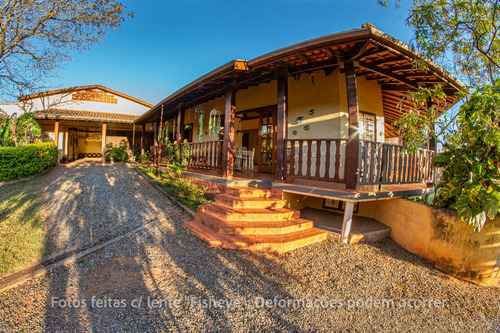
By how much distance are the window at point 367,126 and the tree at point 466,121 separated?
221 centimetres

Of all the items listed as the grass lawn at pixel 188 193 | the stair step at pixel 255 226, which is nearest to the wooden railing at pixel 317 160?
the stair step at pixel 255 226

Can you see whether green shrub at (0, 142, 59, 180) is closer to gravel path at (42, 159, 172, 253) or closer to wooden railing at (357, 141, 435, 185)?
gravel path at (42, 159, 172, 253)

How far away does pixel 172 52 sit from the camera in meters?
13.1

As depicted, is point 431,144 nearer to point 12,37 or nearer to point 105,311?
point 105,311

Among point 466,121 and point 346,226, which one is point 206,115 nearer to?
point 346,226

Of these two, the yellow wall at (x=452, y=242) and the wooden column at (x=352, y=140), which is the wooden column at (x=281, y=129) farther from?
the yellow wall at (x=452, y=242)

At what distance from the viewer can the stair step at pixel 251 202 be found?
501 cm

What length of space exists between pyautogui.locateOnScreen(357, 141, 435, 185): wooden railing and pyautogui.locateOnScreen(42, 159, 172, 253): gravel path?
4.60m

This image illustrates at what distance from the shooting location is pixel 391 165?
16.3ft

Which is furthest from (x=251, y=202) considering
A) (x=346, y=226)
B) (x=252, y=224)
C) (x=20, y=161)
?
(x=20, y=161)

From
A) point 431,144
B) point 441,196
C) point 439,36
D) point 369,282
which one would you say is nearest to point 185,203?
point 369,282

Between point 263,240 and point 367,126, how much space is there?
4.97m

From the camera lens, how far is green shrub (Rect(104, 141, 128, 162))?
52.9ft

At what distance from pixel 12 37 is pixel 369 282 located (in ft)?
35.0
